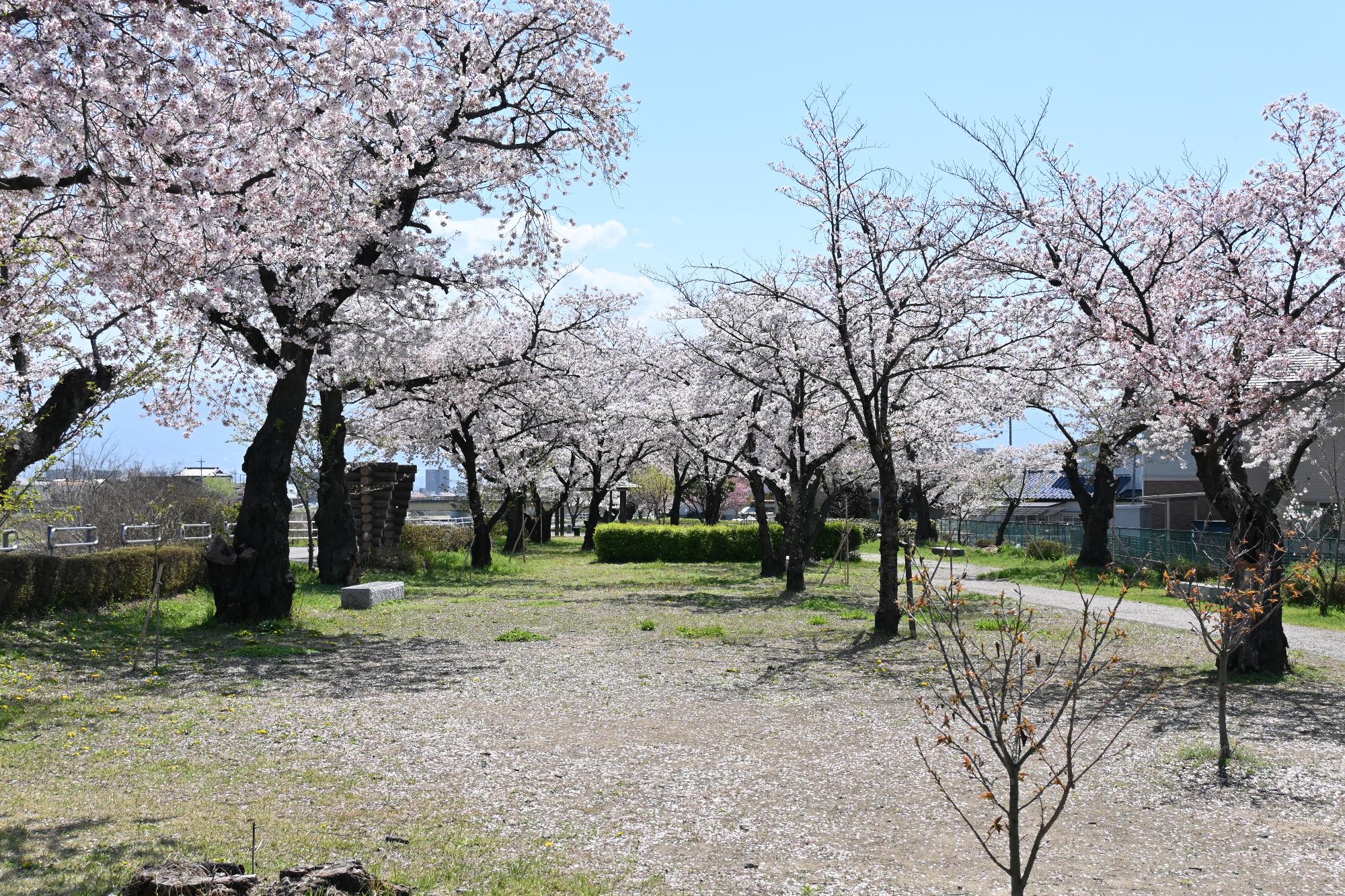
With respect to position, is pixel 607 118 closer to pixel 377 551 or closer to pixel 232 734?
pixel 232 734

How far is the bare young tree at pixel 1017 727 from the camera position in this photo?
3.38m

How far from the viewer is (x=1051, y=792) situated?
5484 mm

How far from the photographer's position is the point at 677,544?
2911 cm

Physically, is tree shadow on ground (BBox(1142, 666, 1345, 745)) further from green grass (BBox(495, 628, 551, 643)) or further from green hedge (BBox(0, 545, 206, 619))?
green hedge (BBox(0, 545, 206, 619))

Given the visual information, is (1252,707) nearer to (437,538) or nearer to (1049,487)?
(437,538)

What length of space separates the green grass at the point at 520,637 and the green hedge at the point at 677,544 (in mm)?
16860

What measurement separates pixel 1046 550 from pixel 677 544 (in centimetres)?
1111

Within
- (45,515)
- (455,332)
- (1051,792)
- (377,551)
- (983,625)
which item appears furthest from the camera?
(455,332)

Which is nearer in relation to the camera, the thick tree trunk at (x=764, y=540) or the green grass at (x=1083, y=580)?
the green grass at (x=1083, y=580)

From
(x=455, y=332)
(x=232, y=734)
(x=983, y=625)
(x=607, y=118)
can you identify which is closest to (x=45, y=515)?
(x=232, y=734)

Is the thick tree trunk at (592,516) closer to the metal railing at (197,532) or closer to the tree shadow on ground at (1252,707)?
the metal railing at (197,532)

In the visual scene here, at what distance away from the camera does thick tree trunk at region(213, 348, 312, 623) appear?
11812 millimetres

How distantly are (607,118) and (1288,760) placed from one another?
35.5 ft

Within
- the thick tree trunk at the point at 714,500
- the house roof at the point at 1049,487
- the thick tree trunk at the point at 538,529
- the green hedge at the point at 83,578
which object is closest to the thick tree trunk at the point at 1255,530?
the green hedge at the point at 83,578
